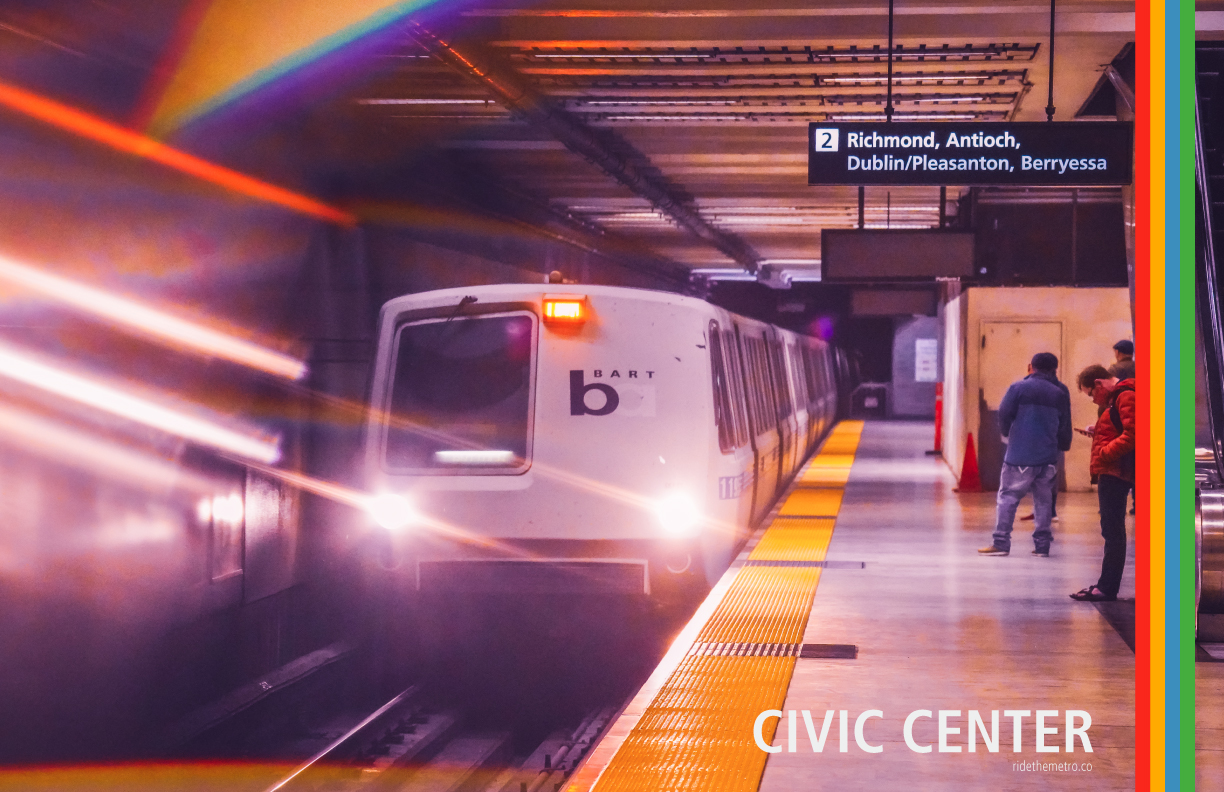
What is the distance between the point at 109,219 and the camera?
8.69 meters

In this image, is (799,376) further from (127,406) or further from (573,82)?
(127,406)

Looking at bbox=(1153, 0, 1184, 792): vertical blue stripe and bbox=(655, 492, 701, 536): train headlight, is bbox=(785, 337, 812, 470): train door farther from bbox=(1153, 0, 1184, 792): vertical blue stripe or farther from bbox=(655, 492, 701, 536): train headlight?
bbox=(1153, 0, 1184, 792): vertical blue stripe

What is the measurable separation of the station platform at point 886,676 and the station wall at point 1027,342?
4.13 meters

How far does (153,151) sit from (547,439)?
3.65 metres

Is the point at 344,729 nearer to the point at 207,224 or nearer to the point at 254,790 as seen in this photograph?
the point at 254,790

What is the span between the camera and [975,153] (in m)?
7.96

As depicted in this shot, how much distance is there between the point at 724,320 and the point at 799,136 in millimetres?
4036

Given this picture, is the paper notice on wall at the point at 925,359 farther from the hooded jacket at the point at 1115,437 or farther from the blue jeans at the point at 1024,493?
the hooded jacket at the point at 1115,437

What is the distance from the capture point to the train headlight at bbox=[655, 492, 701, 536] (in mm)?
8242

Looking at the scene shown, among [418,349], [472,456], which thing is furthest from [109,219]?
[472,456]

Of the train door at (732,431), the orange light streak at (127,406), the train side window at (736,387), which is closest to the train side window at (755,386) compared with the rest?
the train side window at (736,387)

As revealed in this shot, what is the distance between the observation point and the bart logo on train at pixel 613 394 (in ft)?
27.4

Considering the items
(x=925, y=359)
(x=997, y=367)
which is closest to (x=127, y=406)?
(x=997, y=367)

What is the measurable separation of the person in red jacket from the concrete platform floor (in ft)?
0.73
